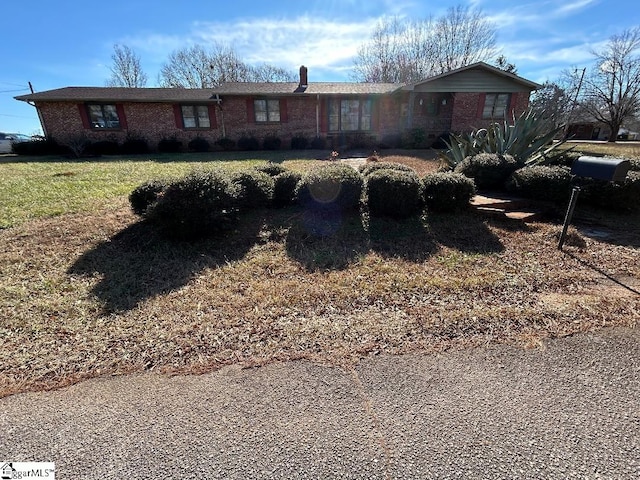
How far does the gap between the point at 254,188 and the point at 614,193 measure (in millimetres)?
6502

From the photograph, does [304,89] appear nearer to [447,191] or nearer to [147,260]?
[447,191]

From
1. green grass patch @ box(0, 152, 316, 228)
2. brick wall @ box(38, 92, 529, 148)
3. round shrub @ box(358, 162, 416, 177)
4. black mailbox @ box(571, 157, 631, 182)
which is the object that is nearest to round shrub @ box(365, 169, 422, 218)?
round shrub @ box(358, 162, 416, 177)

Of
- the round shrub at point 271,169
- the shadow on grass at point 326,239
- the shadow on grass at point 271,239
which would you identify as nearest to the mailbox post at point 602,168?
the shadow on grass at point 271,239

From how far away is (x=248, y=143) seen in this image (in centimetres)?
1809

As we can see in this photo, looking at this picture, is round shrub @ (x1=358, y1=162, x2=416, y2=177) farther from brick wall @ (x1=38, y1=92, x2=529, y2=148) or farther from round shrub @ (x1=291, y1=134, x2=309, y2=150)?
brick wall @ (x1=38, y1=92, x2=529, y2=148)

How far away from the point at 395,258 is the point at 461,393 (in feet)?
7.34

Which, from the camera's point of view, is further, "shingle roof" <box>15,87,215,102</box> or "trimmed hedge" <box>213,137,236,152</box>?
"trimmed hedge" <box>213,137,236,152</box>

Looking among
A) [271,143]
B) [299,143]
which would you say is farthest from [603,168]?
[271,143]

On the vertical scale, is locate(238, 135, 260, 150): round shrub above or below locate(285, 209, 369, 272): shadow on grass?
above

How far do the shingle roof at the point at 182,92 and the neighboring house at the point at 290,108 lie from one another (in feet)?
0.16

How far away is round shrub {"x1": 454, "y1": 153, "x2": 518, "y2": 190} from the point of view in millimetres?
6520

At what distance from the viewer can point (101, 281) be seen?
143 inches

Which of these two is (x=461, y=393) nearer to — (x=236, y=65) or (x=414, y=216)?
(x=414, y=216)

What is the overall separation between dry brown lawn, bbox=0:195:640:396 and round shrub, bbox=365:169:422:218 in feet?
0.83
